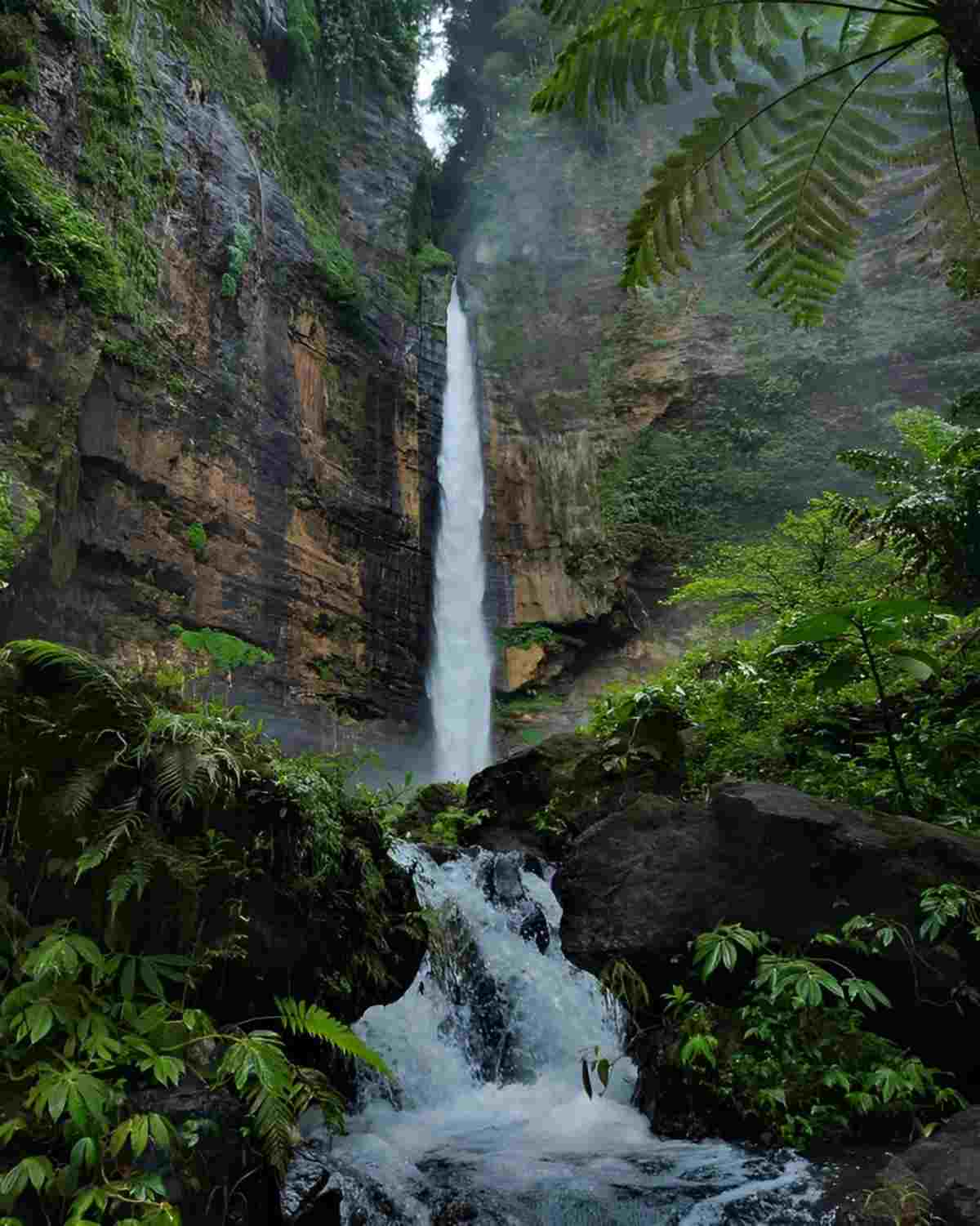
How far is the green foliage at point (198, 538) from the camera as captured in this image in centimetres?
1380

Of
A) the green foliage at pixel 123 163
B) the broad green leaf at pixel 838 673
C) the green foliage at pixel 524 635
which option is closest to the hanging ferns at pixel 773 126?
the broad green leaf at pixel 838 673

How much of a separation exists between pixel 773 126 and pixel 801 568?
8077mm

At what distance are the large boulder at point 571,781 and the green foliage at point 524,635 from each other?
923cm

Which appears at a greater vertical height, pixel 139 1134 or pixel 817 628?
pixel 817 628

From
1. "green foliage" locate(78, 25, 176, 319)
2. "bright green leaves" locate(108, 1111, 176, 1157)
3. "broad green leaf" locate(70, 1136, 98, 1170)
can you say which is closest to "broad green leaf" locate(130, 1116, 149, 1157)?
A: "bright green leaves" locate(108, 1111, 176, 1157)

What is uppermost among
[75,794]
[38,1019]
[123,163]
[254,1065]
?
[123,163]

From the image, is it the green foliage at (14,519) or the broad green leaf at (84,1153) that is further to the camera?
the green foliage at (14,519)

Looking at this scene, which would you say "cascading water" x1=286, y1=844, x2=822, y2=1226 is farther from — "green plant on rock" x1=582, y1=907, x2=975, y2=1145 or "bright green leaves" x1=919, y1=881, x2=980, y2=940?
"bright green leaves" x1=919, y1=881, x2=980, y2=940

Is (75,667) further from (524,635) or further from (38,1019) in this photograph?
(524,635)

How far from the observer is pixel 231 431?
1489cm

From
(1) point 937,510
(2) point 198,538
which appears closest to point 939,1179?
(1) point 937,510

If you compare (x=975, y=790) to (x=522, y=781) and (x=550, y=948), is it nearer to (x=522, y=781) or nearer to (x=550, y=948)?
(x=550, y=948)

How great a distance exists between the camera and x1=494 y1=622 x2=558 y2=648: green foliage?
61.6 feet

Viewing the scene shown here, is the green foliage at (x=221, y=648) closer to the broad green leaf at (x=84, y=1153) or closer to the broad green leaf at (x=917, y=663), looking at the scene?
the broad green leaf at (x=917, y=663)
